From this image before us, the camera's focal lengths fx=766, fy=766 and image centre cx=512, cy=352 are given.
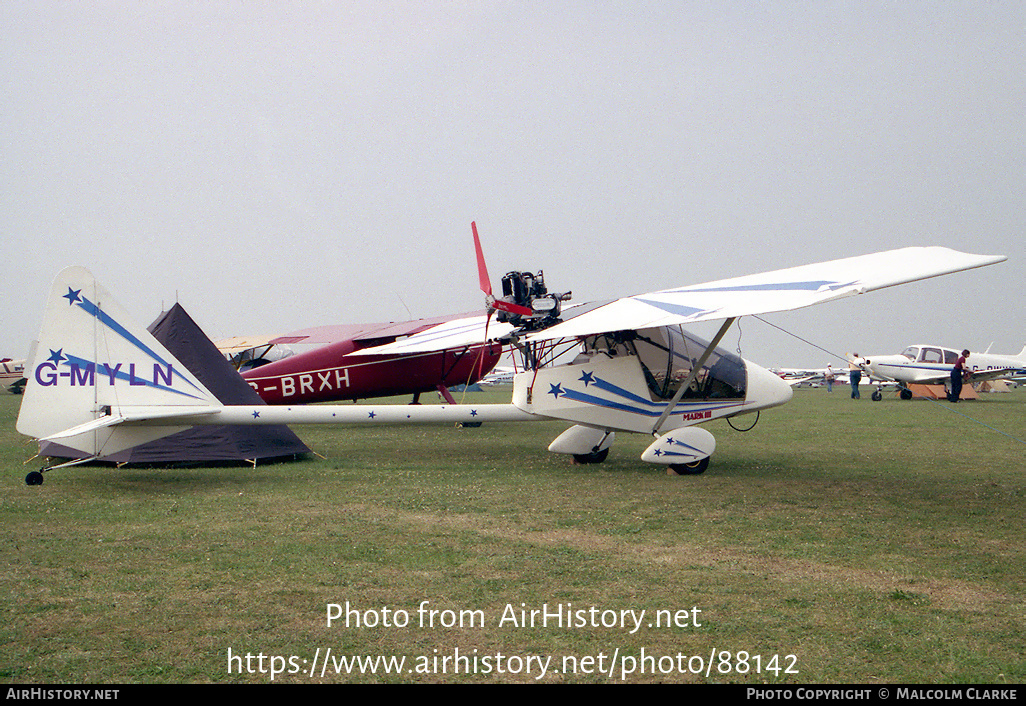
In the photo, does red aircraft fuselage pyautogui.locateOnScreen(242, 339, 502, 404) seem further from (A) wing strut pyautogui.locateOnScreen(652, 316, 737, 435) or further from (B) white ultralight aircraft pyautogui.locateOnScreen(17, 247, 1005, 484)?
(A) wing strut pyautogui.locateOnScreen(652, 316, 737, 435)

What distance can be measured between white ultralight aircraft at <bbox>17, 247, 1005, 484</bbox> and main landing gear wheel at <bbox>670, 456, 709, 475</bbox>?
19mm

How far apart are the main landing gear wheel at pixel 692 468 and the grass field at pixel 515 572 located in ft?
0.92

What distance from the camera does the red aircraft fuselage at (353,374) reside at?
55.9 ft

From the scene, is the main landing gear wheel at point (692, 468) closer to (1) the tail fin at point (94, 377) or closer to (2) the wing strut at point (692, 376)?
(2) the wing strut at point (692, 376)

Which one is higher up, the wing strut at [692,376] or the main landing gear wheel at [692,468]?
the wing strut at [692,376]

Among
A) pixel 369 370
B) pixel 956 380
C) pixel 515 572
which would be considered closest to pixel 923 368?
pixel 956 380

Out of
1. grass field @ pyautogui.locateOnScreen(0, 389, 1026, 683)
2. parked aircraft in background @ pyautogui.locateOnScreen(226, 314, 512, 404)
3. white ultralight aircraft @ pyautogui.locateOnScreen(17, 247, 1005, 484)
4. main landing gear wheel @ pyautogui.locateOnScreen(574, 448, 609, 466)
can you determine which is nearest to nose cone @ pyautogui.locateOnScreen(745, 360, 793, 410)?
white ultralight aircraft @ pyautogui.locateOnScreen(17, 247, 1005, 484)

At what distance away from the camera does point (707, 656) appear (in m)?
3.95

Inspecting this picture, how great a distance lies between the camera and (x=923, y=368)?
113ft

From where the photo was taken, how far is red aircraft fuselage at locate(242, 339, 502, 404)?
55.9ft

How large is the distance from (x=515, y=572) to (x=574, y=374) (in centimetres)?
543

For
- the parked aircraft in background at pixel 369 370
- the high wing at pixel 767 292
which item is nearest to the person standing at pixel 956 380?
the parked aircraft in background at pixel 369 370

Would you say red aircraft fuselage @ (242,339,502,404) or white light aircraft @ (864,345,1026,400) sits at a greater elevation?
red aircraft fuselage @ (242,339,502,404)

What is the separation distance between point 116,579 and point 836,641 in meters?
4.64
